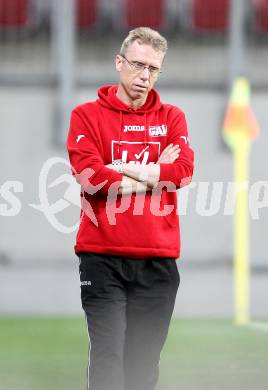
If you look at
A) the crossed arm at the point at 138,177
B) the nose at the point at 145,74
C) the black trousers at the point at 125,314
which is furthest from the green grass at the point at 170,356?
the nose at the point at 145,74

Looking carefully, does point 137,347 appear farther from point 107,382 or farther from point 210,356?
point 210,356

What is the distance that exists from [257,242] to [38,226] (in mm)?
1814

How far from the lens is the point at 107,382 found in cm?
387

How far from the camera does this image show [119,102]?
3.98 meters

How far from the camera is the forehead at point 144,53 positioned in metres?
3.93

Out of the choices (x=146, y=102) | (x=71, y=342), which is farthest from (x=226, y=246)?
(x=146, y=102)

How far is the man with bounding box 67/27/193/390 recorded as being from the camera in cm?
388

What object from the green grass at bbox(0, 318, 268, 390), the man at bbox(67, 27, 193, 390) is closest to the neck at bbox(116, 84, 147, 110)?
the man at bbox(67, 27, 193, 390)

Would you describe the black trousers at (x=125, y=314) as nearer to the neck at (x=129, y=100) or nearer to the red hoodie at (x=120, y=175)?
the red hoodie at (x=120, y=175)

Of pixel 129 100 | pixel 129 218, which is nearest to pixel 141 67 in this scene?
pixel 129 100

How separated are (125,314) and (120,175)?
0.47m

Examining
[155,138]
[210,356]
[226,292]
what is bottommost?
[226,292]

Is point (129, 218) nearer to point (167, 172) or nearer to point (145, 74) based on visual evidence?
point (167, 172)

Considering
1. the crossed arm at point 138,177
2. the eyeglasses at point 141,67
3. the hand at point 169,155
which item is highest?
the eyeglasses at point 141,67
